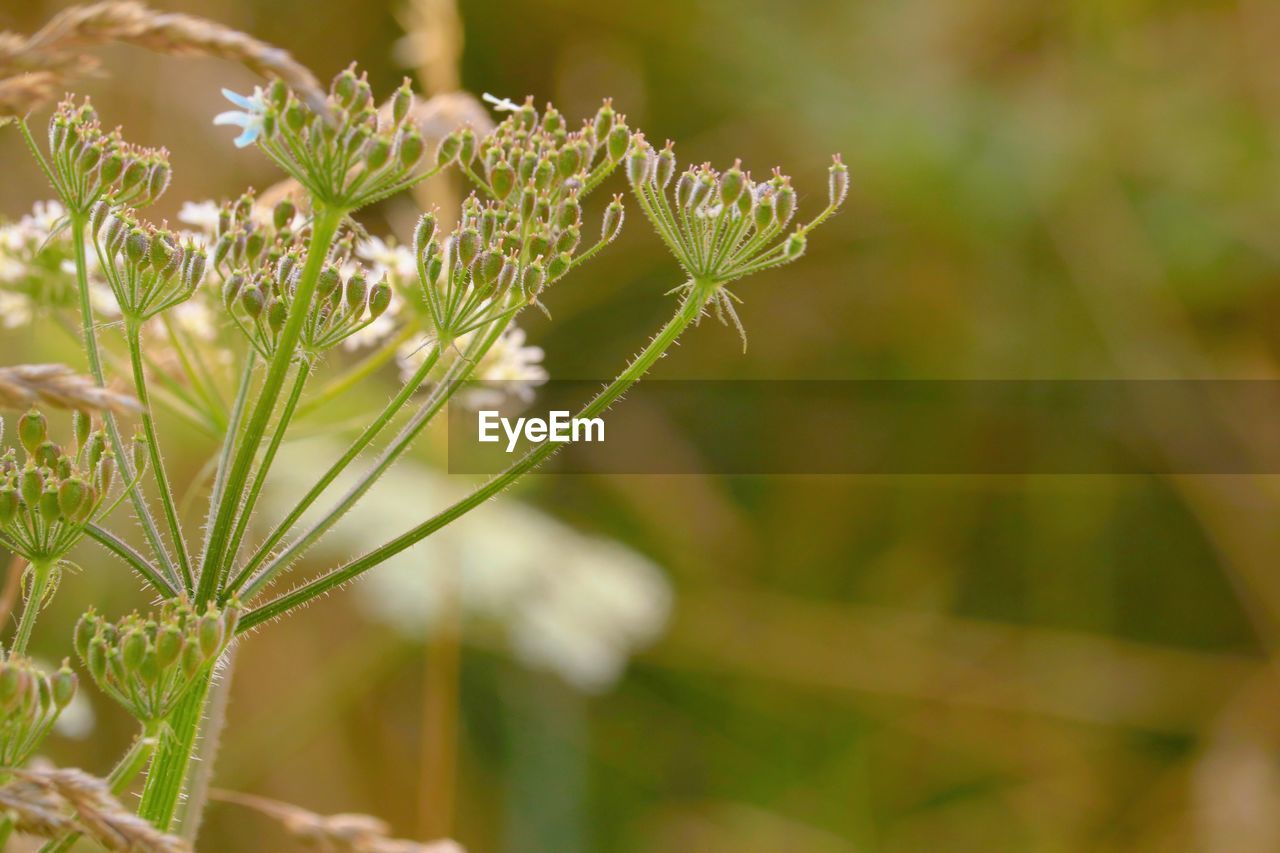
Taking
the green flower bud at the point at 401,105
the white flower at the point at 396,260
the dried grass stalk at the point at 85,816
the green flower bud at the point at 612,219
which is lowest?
the dried grass stalk at the point at 85,816

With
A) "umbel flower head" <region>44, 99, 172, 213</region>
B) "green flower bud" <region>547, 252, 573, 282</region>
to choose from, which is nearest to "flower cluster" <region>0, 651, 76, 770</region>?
"umbel flower head" <region>44, 99, 172, 213</region>

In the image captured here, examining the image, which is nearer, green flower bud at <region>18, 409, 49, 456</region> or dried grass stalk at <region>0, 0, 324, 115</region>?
dried grass stalk at <region>0, 0, 324, 115</region>

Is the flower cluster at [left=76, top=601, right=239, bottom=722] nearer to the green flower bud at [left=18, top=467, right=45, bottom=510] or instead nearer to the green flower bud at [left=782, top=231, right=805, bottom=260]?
the green flower bud at [left=18, top=467, right=45, bottom=510]

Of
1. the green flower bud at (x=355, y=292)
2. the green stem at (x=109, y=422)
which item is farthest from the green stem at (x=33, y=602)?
the green flower bud at (x=355, y=292)

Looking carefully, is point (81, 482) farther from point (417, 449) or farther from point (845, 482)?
point (845, 482)

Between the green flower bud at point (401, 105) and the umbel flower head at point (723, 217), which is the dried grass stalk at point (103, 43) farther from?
the umbel flower head at point (723, 217)

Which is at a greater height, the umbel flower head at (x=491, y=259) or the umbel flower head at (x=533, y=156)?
the umbel flower head at (x=533, y=156)
